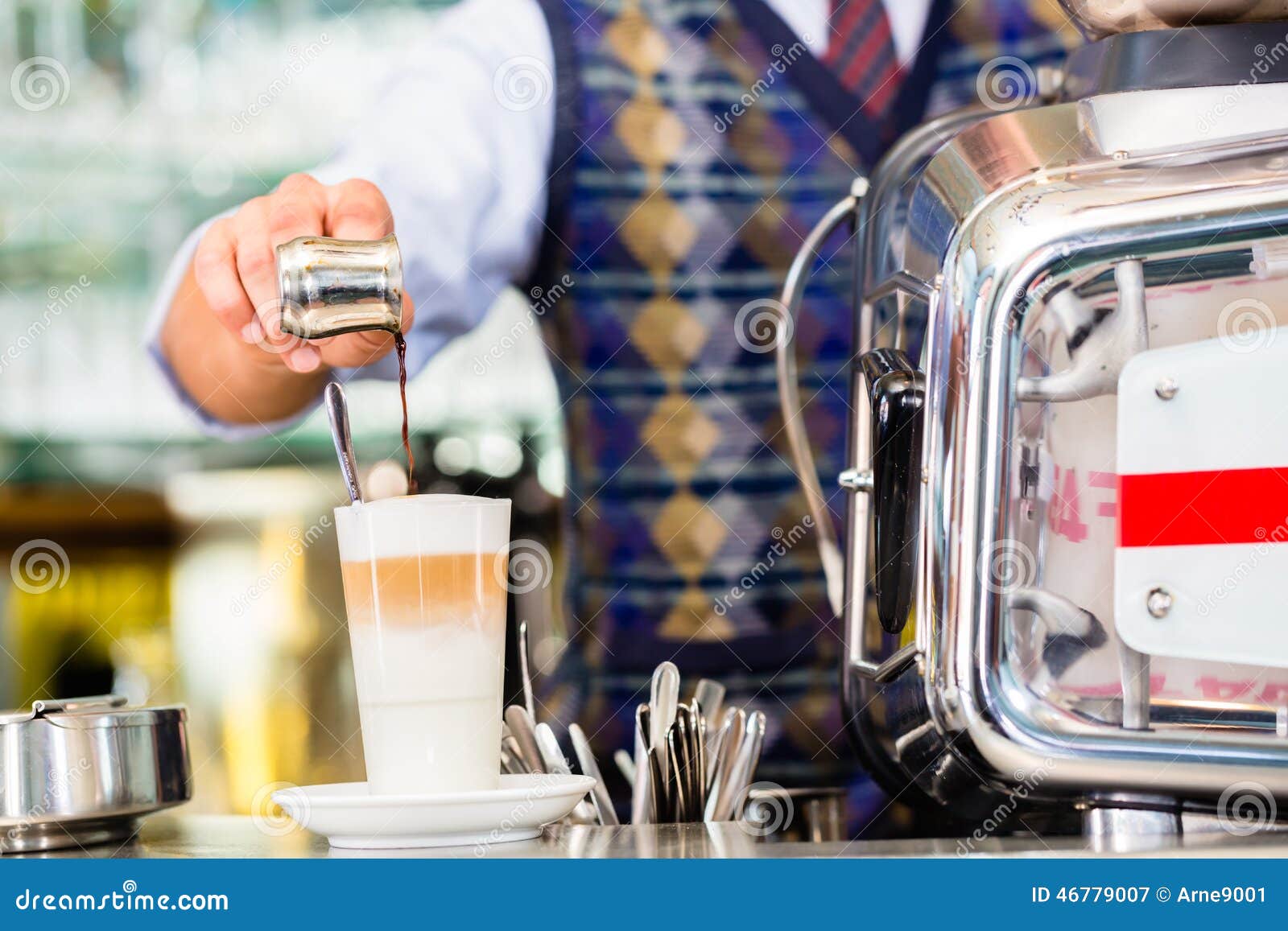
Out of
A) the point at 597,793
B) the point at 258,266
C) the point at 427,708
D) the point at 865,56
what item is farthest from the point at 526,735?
the point at 865,56

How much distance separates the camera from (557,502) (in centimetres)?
162

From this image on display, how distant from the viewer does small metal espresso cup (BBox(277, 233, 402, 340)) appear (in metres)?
0.54

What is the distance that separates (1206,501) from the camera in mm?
534

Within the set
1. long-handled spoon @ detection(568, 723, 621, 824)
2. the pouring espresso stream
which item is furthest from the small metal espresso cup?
long-handled spoon @ detection(568, 723, 621, 824)

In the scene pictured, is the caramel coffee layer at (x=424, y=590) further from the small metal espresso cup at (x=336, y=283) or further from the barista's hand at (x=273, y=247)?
the barista's hand at (x=273, y=247)

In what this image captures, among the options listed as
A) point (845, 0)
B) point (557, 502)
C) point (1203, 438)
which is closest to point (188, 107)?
point (557, 502)

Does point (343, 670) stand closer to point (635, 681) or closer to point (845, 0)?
point (635, 681)

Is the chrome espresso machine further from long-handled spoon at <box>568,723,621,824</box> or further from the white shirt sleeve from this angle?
the white shirt sleeve

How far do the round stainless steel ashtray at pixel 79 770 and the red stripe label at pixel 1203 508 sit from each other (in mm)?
421

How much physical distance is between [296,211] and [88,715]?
0.30 meters

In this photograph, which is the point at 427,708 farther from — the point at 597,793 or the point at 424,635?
the point at 597,793

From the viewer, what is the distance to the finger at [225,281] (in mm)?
760
